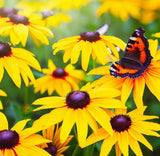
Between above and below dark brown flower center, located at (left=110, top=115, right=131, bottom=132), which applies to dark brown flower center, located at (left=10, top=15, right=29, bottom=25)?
above

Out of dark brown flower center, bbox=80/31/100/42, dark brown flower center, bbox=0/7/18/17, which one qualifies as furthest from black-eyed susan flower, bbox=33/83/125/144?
dark brown flower center, bbox=0/7/18/17

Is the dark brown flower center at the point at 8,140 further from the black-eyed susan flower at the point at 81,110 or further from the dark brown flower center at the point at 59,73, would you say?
the dark brown flower center at the point at 59,73

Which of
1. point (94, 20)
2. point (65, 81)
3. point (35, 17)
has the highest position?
point (94, 20)

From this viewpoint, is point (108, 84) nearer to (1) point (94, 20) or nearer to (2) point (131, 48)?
(2) point (131, 48)

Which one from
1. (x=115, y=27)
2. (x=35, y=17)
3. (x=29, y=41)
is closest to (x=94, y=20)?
(x=115, y=27)

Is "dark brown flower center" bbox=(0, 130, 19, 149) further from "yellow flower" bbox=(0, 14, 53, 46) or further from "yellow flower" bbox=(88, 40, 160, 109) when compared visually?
"yellow flower" bbox=(0, 14, 53, 46)

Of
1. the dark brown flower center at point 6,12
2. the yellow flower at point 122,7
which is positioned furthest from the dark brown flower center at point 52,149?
the yellow flower at point 122,7
